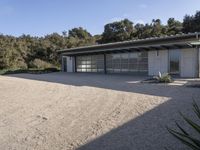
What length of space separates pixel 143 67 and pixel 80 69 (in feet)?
33.9

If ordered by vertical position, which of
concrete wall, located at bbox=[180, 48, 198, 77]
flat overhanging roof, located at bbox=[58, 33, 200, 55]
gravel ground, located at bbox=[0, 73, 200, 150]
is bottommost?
gravel ground, located at bbox=[0, 73, 200, 150]

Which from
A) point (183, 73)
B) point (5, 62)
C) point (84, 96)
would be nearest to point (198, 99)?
point (84, 96)

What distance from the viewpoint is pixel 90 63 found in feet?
103

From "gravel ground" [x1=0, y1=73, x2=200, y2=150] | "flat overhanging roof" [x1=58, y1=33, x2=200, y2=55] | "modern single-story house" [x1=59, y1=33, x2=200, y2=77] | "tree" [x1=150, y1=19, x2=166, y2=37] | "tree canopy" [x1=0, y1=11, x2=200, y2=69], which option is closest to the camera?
"gravel ground" [x1=0, y1=73, x2=200, y2=150]

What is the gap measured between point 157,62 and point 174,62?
1.73m

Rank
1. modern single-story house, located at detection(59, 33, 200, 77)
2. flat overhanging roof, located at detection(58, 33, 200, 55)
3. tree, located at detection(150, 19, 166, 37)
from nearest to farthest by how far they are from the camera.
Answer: flat overhanging roof, located at detection(58, 33, 200, 55) → modern single-story house, located at detection(59, 33, 200, 77) → tree, located at detection(150, 19, 166, 37)

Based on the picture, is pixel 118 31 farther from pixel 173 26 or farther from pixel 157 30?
pixel 173 26

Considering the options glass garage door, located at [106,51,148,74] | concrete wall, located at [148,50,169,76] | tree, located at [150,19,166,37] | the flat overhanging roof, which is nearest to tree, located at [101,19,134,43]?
tree, located at [150,19,166,37]

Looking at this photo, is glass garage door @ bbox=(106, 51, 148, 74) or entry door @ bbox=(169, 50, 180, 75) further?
glass garage door @ bbox=(106, 51, 148, 74)

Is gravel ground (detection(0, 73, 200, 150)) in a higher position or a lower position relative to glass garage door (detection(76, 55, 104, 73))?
lower

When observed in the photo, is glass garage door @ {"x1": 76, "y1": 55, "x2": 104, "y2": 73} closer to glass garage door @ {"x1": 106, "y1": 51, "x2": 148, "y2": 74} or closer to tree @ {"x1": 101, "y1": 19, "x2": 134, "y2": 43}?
glass garage door @ {"x1": 106, "y1": 51, "x2": 148, "y2": 74}

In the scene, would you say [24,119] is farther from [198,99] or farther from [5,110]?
[198,99]

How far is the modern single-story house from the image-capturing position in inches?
810

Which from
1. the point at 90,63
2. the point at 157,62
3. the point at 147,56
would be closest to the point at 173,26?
the point at 90,63
